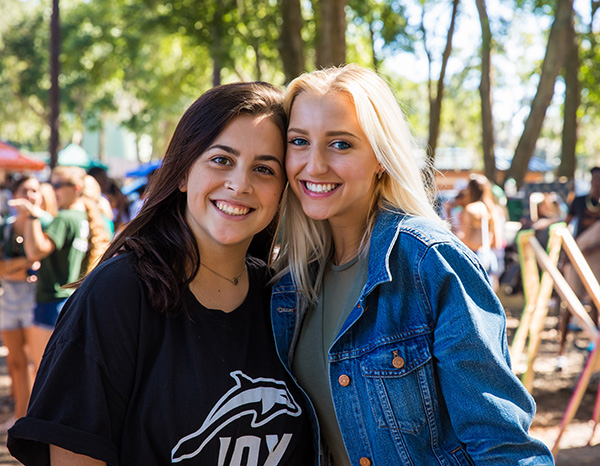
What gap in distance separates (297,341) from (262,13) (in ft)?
52.5

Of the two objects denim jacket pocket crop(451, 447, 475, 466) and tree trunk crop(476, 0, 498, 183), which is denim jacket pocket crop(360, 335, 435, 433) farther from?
tree trunk crop(476, 0, 498, 183)

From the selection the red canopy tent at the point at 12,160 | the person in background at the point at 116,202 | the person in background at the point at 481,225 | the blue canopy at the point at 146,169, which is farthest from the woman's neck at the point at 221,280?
the red canopy tent at the point at 12,160

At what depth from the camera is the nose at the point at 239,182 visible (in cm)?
231

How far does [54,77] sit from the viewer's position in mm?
17062

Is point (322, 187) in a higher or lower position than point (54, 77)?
lower

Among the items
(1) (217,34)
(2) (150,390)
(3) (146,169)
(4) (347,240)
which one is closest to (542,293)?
(4) (347,240)

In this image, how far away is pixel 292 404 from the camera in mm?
2297

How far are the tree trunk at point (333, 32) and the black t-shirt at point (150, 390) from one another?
5889 millimetres

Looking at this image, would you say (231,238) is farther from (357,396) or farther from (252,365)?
(357,396)

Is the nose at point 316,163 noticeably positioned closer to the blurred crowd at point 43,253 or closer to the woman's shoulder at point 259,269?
the woman's shoulder at point 259,269

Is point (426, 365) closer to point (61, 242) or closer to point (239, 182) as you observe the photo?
point (239, 182)

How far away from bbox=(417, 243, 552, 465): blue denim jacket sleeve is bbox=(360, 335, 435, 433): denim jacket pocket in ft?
0.18

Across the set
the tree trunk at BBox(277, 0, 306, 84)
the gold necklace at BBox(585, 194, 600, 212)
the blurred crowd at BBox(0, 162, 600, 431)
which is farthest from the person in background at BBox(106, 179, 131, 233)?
the gold necklace at BBox(585, 194, 600, 212)

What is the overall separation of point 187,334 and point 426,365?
77 centimetres
